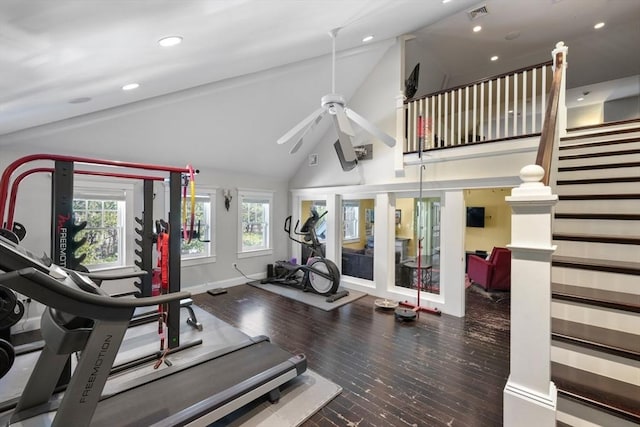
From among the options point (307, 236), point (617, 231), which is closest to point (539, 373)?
point (617, 231)

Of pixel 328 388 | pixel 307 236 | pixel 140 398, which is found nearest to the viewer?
pixel 140 398

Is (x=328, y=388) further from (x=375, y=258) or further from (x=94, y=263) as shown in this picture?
(x=94, y=263)

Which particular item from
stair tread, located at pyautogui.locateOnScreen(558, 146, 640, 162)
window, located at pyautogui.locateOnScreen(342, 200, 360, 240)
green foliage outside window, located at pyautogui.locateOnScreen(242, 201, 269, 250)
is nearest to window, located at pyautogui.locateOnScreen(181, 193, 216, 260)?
green foliage outside window, located at pyautogui.locateOnScreen(242, 201, 269, 250)

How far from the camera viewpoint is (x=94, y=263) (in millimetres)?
4555

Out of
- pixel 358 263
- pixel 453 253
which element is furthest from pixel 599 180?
pixel 358 263

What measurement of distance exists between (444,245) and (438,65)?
14.8ft

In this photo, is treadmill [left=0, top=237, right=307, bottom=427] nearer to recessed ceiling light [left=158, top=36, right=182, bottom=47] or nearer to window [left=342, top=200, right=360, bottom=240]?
recessed ceiling light [left=158, top=36, right=182, bottom=47]

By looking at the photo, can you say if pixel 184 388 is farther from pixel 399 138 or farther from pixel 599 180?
pixel 399 138

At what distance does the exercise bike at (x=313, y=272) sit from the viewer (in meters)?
5.42

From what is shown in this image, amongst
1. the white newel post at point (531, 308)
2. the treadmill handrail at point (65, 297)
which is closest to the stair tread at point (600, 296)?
the white newel post at point (531, 308)

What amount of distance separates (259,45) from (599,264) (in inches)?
132

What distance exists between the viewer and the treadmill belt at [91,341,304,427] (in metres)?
2.06

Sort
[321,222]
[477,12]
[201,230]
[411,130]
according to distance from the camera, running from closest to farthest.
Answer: [477,12] < [411,130] < [201,230] < [321,222]

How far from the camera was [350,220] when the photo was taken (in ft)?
21.0
